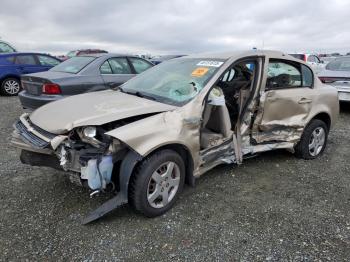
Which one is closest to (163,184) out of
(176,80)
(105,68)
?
(176,80)

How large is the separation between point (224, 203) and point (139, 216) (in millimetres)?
937

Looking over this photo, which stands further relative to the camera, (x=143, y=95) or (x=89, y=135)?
(x=143, y=95)

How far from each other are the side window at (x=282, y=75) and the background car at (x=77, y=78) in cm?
352

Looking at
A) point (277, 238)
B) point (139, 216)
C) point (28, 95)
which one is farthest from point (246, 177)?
point (28, 95)

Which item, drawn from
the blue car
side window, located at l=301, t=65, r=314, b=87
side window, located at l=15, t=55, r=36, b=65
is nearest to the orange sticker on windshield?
side window, located at l=301, t=65, r=314, b=87

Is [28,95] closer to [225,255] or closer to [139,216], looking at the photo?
[139,216]

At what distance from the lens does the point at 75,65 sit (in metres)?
6.69

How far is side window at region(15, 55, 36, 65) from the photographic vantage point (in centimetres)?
1022

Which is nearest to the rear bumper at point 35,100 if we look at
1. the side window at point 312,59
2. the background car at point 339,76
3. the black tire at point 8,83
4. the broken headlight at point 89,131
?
the broken headlight at point 89,131

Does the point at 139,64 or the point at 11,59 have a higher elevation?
the point at 11,59

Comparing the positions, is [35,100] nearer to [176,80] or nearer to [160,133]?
[176,80]

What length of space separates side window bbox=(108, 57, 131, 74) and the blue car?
15.7ft

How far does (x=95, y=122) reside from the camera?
2.85m

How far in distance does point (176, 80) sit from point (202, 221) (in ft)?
5.39
